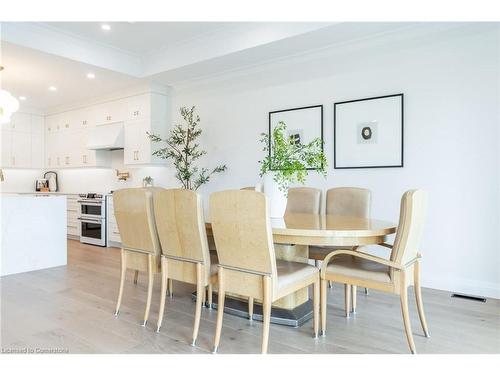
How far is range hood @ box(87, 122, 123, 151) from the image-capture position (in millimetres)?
5938

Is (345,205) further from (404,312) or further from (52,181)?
(52,181)

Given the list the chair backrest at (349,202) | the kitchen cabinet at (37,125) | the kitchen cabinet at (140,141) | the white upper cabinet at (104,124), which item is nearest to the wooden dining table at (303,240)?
the chair backrest at (349,202)

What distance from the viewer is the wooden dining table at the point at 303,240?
2.16 m

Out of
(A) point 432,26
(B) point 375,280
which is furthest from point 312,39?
(B) point 375,280

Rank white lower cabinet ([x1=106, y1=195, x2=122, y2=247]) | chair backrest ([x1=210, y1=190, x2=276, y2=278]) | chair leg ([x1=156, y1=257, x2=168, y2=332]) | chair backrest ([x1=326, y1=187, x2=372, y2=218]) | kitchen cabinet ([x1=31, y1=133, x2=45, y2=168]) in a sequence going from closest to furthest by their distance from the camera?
chair backrest ([x1=210, y1=190, x2=276, y2=278]) → chair leg ([x1=156, y1=257, x2=168, y2=332]) → chair backrest ([x1=326, y1=187, x2=372, y2=218]) → white lower cabinet ([x1=106, y1=195, x2=122, y2=247]) → kitchen cabinet ([x1=31, y1=133, x2=45, y2=168])

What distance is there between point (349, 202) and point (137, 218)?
1.80 metres

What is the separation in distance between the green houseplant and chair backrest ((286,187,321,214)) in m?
1.68

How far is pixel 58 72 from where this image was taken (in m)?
4.95

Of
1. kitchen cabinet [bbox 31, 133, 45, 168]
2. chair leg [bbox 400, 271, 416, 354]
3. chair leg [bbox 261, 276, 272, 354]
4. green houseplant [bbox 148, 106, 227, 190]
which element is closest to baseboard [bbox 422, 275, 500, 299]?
chair leg [bbox 400, 271, 416, 354]

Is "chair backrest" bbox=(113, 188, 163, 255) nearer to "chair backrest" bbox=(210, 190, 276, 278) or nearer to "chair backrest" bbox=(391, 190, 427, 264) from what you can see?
"chair backrest" bbox=(210, 190, 276, 278)

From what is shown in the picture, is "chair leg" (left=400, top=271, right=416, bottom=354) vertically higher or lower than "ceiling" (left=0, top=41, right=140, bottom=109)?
lower

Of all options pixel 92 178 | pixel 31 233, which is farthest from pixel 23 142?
pixel 31 233

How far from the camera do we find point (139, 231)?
267 cm
